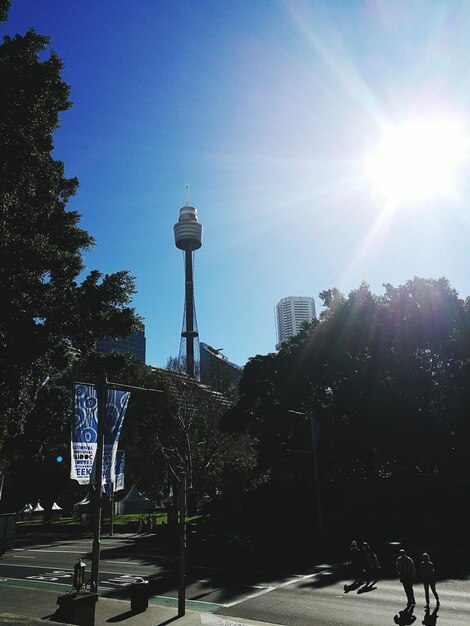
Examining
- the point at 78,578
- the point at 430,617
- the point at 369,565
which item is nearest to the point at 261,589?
the point at 369,565

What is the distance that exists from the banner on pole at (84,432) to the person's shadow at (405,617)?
10292mm

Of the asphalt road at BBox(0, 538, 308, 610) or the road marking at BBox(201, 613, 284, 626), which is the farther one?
the asphalt road at BBox(0, 538, 308, 610)

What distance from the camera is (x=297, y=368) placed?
45938mm

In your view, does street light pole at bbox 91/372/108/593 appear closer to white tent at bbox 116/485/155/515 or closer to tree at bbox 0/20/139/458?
tree at bbox 0/20/139/458

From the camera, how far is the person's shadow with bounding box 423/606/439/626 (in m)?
13.4

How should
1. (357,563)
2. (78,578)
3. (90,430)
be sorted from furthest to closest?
(357,563) → (90,430) → (78,578)

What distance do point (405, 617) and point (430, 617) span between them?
28.4 inches

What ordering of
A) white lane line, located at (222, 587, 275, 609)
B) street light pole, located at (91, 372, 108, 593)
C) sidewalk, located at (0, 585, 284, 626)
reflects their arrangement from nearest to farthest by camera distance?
1. sidewalk, located at (0, 585, 284, 626)
2. street light pole, located at (91, 372, 108, 593)
3. white lane line, located at (222, 587, 275, 609)

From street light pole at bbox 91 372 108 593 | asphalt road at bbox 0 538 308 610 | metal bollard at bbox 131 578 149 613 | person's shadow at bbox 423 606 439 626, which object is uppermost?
street light pole at bbox 91 372 108 593

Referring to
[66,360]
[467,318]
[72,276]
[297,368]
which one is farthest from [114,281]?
[467,318]

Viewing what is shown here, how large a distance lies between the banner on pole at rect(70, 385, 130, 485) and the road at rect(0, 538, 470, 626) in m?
5.85

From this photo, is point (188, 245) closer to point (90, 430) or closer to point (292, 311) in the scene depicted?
point (292, 311)

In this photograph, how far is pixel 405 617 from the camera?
13914 mm

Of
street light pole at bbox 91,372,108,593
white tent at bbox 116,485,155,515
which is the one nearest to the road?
street light pole at bbox 91,372,108,593
